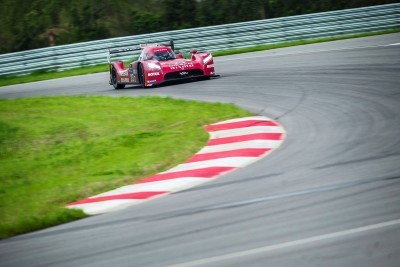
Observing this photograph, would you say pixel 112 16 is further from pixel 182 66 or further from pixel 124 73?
pixel 182 66

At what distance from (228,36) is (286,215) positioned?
20.4m

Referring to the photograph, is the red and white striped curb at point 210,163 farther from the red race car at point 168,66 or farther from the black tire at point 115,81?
the black tire at point 115,81

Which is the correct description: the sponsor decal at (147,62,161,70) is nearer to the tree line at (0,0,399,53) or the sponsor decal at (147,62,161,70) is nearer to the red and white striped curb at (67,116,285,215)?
the red and white striped curb at (67,116,285,215)

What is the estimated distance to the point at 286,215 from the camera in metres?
5.72

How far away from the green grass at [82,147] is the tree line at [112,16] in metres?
18.0

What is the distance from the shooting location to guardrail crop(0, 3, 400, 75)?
25.2 m

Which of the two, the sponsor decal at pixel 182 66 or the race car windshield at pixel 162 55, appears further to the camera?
the race car windshield at pixel 162 55

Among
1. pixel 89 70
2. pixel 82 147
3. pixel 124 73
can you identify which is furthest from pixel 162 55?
pixel 89 70

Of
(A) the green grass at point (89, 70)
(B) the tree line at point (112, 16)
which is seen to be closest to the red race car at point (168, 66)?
(A) the green grass at point (89, 70)

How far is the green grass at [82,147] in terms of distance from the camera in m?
7.82

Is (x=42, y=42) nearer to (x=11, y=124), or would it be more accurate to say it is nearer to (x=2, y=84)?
(x=2, y=84)

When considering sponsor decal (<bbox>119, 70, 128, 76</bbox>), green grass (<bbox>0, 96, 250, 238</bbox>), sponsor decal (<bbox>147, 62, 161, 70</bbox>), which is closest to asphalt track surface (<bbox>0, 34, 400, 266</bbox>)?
green grass (<bbox>0, 96, 250, 238</bbox>)

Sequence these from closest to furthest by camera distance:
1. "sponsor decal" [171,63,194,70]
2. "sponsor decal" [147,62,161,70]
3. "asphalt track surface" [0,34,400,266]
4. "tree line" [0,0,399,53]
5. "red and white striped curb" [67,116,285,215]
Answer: "asphalt track surface" [0,34,400,266] → "red and white striped curb" [67,116,285,215] → "sponsor decal" [171,63,194,70] → "sponsor decal" [147,62,161,70] → "tree line" [0,0,399,53]

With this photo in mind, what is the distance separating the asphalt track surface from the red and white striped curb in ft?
0.89
